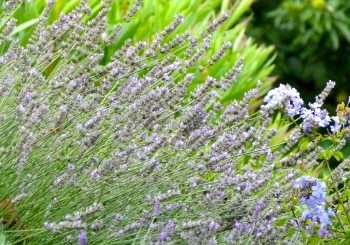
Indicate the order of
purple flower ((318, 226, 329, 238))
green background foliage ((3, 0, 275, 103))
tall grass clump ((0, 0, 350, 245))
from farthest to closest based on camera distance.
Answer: green background foliage ((3, 0, 275, 103))
purple flower ((318, 226, 329, 238))
tall grass clump ((0, 0, 350, 245))

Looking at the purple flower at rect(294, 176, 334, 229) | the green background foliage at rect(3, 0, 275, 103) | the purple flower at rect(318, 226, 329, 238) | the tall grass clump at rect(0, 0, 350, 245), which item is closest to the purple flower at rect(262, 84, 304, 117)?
the tall grass clump at rect(0, 0, 350, 245)

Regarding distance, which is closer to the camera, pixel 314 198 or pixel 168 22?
pixel 314 198

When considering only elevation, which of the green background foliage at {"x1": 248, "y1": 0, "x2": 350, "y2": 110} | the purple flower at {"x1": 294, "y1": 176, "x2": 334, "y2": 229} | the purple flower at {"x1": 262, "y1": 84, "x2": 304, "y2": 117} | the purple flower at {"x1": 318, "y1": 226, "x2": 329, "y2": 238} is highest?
the purple flower at {"x1": 262, "y1": 84, "x2": 304, "y2": 117}

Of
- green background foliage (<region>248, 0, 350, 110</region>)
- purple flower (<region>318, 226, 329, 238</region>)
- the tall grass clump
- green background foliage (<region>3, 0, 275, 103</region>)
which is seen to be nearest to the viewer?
the tall grass clump

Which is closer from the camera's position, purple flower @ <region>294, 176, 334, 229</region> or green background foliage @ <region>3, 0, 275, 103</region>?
purple flower @ <region>294, 176, 334, 229</region>

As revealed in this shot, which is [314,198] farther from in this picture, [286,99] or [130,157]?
[130,157]

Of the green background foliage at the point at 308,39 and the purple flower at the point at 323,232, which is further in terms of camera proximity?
the green background foliage at the point at 308,39

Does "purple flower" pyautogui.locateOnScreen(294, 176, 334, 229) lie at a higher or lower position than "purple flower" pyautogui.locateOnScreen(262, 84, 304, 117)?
lower

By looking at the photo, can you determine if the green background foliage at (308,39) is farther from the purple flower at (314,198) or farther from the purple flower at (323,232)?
the purple flower at (323,232)

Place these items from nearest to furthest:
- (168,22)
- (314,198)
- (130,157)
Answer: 1. (130,157)
2. (314,198)
3. (168,22)

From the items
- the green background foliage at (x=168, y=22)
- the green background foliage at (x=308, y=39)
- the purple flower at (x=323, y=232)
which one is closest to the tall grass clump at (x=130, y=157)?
the purple flower at (x=323, y=232)

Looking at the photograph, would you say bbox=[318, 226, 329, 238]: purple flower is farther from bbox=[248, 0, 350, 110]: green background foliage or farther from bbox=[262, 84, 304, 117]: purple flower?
bbox=[248, 0, 350, 110]: green background foliage

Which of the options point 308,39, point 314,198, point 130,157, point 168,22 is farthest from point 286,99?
point 308,39
